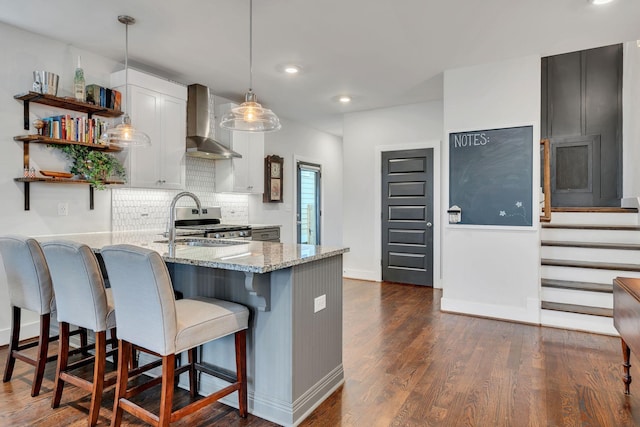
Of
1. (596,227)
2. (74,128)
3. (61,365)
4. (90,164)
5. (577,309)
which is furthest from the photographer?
(596,227)

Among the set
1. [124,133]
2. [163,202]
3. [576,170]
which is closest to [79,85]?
[124,133]

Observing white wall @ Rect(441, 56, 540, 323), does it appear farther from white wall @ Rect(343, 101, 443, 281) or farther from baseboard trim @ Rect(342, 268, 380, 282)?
baseboard trim @ Rect(342, 268, 380, 282)

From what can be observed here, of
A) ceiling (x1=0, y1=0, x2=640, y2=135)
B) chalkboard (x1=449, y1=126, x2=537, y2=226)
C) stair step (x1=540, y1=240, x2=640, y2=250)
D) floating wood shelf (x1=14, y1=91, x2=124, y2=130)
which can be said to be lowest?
stair step (x1=540, y1=240, x2=640, y2=250)

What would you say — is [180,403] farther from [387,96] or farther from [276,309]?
[387,96]

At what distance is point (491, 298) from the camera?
4.14m

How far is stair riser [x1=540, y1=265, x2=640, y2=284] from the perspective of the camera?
3875mm

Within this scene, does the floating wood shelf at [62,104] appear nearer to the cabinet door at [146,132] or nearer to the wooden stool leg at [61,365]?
the cabinet door at [146,132]

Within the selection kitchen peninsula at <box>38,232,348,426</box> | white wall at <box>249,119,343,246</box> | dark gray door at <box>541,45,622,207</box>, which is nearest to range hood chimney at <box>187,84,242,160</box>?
white wall at <box>249,119,343,246</box>

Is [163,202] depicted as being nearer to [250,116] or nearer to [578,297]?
[250,116]

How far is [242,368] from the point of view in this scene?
211 centimetres

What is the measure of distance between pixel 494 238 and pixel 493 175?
686 millimetres

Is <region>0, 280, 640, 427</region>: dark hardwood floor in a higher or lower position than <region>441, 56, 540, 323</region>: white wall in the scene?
lower

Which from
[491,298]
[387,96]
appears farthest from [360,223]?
[491,298]

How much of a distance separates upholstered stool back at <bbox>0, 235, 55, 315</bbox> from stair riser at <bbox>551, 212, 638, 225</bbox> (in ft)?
17.8
